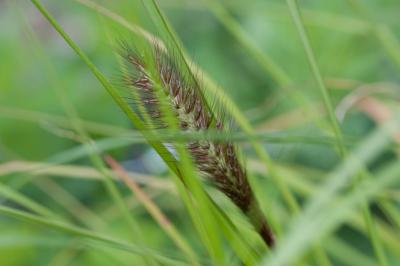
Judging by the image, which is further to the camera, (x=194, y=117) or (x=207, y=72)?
(x=207, y=72)

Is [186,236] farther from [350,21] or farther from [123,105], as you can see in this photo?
[123,105]

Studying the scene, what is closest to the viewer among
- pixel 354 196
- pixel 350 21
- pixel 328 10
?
pixel 354 196

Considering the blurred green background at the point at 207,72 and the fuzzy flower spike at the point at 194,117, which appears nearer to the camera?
the fuzzy flower spike at the point at 194,117

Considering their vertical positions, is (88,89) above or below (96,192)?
above

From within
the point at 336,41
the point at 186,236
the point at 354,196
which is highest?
the point at 354,196

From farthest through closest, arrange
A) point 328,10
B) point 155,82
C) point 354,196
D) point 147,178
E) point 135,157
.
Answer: point 328,10
point 135,157
point 147,178
point 155,82
point 354,196

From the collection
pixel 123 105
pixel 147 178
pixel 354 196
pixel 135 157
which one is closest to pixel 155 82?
pixel 123 105

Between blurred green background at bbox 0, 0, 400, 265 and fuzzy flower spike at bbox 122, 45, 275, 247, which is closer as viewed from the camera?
fuzzy flower spike at bbox 122, 45, 275, 247

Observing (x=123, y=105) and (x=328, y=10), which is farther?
(x=328, y=10)
